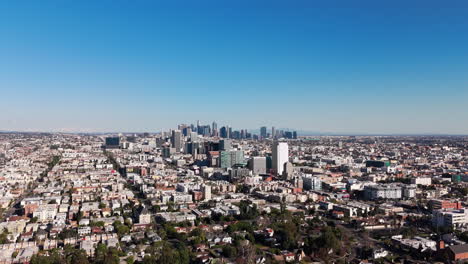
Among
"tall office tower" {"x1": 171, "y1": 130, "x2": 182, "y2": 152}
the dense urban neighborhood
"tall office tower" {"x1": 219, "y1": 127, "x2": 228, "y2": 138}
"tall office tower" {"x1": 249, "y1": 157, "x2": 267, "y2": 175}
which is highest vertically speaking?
"tall office tower" {"x1": 219, "y1": 127, "x2": 228, "y2": 138}

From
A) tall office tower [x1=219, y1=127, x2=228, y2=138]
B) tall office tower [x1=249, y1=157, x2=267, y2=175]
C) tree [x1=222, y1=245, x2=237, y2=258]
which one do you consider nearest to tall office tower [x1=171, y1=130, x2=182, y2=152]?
tall office tower [x1=249, y1=157, x2=267, y2=175]

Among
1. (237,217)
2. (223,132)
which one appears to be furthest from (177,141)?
(237,217)

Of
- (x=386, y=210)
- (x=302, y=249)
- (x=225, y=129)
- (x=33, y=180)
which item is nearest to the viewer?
(x=302, y=249)

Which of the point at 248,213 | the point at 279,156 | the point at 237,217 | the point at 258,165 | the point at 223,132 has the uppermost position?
the point at 223,132

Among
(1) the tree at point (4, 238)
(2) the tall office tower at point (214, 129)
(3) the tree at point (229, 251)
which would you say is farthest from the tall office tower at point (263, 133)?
(3) the tree at point (229, 251)

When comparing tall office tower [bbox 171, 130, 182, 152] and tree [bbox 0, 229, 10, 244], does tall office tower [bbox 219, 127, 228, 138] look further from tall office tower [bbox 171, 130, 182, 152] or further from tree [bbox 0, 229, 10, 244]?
tree [bbox 0, 229, 10, 244]

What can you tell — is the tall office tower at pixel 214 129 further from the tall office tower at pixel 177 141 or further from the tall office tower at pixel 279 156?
the tall office tower at pixel 279 156

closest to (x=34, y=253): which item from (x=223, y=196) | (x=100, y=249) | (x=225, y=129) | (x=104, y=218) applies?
(x=100, y=249)

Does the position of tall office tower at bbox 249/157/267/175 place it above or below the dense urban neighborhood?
above

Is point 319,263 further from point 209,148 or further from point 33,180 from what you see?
A: point 209,148

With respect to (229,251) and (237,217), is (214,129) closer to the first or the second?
(237,217)

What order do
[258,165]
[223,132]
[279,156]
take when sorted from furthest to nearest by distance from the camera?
[223,132], [258,165], [279,156]
